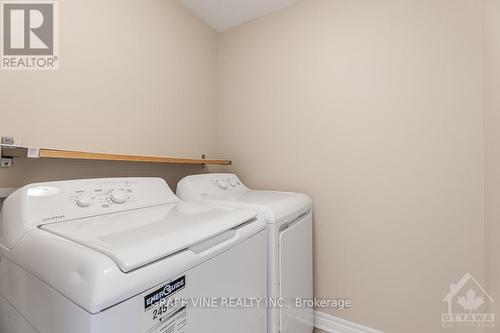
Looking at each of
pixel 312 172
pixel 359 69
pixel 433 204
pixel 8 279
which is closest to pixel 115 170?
pixel 8 279

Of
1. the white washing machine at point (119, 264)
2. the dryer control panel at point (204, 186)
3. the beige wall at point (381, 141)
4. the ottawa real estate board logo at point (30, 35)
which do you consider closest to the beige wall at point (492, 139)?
the beige wall at point (381, 141)

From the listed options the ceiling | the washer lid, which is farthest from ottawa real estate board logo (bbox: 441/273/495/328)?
the ceiling

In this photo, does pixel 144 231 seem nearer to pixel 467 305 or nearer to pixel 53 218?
pixel 53 218

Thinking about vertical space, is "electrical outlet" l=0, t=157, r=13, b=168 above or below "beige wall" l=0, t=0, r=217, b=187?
below

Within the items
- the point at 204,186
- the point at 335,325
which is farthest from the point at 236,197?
the point at 335,325

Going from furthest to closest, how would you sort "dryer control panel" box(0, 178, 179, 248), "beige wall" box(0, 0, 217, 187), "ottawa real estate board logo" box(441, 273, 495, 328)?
"ottawa real estate board logo" box(441, 273, 495, 328)
"beige wall" box(0, 0, 217, 187)
"dryer control panel" box(0, 178, 179, 248)

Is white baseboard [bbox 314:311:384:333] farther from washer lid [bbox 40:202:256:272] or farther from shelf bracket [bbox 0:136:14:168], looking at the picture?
shelf bracket [bbox 0:136:14:168]

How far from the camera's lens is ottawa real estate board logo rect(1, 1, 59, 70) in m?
0.89

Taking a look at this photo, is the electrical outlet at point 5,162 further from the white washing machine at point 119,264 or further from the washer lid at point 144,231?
the washer lid at point 144,231

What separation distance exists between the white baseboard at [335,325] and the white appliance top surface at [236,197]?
2.42ft

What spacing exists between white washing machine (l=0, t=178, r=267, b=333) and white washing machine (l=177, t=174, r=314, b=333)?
6cm

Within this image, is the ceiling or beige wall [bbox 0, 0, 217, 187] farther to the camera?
the ceiling

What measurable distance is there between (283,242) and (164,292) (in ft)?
1.99

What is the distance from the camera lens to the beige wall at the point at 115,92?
0.92 m
